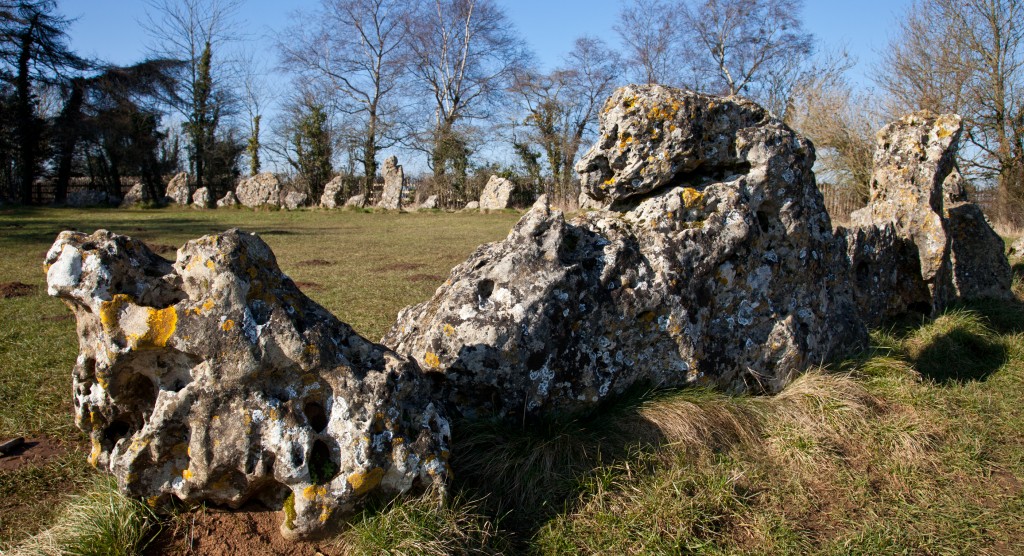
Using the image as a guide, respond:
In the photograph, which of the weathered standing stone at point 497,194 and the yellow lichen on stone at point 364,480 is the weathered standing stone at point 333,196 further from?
the yellow lichen on stone at point 364,480

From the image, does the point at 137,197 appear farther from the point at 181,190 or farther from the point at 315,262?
the point at 315,262

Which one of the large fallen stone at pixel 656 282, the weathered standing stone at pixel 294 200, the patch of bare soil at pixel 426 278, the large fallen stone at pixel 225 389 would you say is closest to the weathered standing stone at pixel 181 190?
the weathered standing stone at pixel 294 200

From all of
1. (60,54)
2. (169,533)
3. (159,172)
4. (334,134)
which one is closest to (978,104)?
(169,533)

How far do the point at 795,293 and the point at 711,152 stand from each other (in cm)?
132

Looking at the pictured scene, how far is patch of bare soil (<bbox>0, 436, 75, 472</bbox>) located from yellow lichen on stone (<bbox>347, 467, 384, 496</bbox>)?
7.58ft

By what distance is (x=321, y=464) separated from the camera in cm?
295

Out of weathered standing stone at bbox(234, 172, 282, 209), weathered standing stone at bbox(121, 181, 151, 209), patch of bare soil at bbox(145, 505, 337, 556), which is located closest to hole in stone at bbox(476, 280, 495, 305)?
patch of bare soil at bbox(145, 505, 337, 556)

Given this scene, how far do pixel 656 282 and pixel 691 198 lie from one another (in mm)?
827

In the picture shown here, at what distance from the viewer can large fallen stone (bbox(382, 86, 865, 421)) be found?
3.93 m

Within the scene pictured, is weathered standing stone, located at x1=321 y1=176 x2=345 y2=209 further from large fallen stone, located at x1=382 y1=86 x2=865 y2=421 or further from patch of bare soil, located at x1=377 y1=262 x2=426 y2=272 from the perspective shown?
large fallen stone, located at x1=382 y1=86 x2=865 y2=421

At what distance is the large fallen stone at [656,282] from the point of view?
3928 mm

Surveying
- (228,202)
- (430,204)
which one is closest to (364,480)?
(228,202)

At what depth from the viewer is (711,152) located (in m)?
5.12

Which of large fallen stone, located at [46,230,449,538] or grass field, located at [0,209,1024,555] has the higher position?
large fallen stone, located at [46,230,449,538]
